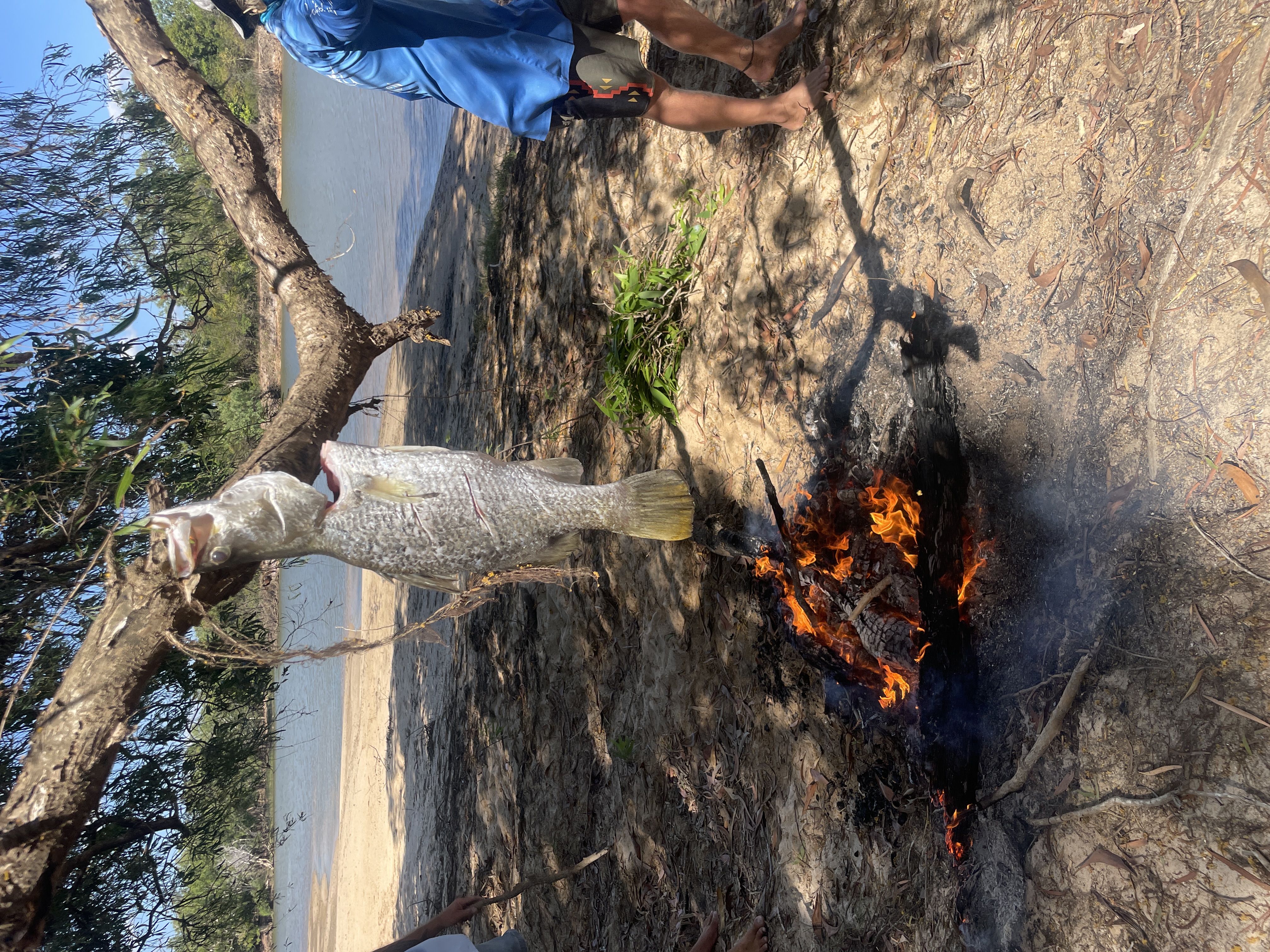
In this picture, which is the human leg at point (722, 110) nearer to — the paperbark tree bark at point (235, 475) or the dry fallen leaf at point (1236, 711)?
the paperbark tree bark at point (235, 475)

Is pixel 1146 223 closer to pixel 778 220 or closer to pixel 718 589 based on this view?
pixel 778 220

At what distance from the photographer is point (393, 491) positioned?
244 cm

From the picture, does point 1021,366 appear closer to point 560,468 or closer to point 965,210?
point 965,210

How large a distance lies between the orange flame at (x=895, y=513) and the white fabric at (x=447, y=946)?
3069 millimetres

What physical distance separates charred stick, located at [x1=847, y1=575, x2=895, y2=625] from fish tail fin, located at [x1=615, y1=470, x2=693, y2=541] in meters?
0.72

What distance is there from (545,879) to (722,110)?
173 inches

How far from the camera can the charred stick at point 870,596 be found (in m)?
2.66

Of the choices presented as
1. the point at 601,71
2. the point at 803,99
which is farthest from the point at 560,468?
the point at 803,99

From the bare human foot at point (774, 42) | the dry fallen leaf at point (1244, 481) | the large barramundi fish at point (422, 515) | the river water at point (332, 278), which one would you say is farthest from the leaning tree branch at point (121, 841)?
the river water at point (332, 278)

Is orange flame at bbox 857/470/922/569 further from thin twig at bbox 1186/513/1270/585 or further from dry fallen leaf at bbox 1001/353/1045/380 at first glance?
thin twig at bbox 1186/513/1270/585

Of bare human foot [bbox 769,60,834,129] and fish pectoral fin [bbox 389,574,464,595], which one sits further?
bare human foot [bbox 769,60,834,129]

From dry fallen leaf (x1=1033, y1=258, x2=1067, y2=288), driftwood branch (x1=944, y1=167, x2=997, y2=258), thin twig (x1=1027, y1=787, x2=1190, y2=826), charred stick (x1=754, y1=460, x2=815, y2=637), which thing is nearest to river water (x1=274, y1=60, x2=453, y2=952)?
charred stick (x1=754, y1=460, x2=815, y2=637)

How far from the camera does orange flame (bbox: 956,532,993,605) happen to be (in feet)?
8.09

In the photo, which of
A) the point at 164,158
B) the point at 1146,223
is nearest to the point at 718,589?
the point at 1146,223
